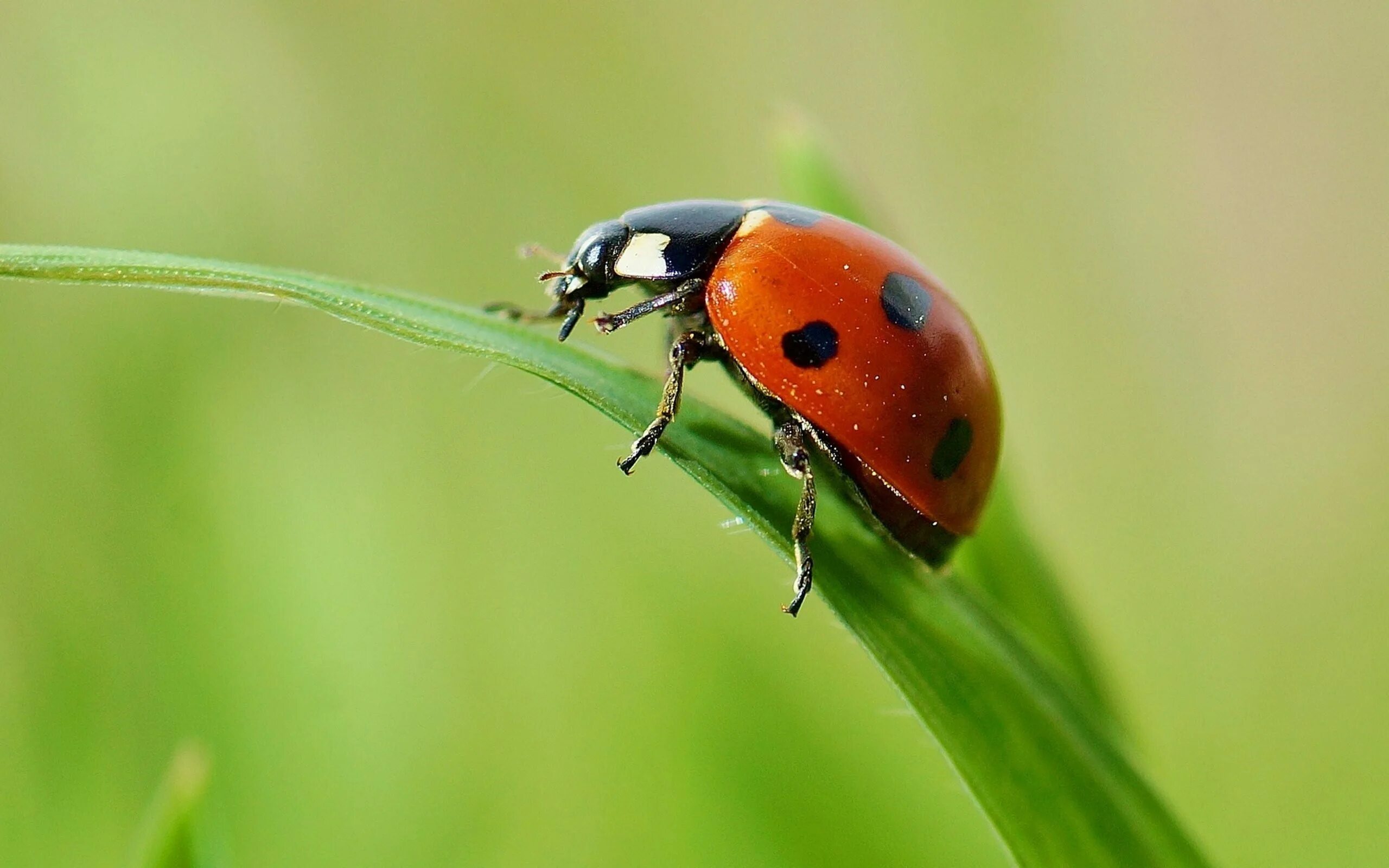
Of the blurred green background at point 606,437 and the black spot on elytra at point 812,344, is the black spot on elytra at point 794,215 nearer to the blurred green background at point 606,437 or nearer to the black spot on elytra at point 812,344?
the black spot on elytra at point 812,344

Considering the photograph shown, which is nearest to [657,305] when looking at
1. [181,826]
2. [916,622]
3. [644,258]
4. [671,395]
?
[644,258]

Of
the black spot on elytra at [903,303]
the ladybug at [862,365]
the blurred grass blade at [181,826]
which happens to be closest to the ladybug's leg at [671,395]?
the ladybug at [862,365]

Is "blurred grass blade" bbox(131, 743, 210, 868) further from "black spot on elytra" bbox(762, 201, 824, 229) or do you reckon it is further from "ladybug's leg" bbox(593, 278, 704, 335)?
"black spot on elytra" bbox(762, 201, 824, 229)

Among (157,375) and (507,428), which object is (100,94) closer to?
(157,375)

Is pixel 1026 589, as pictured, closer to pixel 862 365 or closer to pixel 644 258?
pixel 862 365

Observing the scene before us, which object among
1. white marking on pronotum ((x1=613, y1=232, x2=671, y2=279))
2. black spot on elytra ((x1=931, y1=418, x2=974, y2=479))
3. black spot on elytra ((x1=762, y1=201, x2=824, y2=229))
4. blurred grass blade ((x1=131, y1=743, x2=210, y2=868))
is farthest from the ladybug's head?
blurred grass blade ((x1=131, y1=743, x2=210, y2=868))
